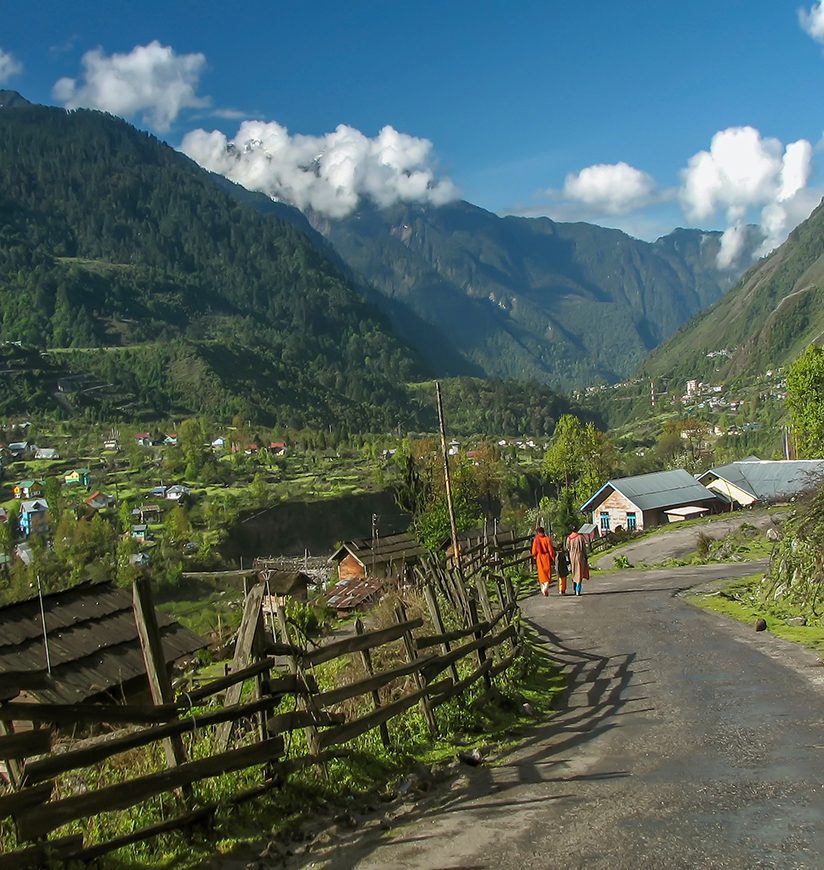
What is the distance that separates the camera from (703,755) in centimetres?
870

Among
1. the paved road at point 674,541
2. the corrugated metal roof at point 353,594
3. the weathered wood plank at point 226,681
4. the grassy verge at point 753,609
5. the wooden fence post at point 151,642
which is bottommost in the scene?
the paved road at point 674,541

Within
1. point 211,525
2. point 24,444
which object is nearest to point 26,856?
point 211,525

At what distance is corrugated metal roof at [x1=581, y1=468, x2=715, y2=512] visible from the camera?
7950 cm

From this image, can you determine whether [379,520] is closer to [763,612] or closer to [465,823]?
[763,612]

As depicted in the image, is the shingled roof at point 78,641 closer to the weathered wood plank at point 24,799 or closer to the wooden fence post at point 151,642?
the wooden fence post at point 151,642

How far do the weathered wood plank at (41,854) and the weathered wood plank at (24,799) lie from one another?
23 cm

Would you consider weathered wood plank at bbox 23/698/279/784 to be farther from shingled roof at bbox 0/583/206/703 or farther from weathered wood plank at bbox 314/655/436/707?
shingled roof at bbox 0/583/206/703

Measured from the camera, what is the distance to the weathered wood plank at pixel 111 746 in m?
5.89

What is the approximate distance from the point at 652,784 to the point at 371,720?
2634 millimetres

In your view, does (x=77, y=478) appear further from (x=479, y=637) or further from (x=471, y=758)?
(x=471, y=758)

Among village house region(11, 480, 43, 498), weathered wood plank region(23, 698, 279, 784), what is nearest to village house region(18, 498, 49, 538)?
village house region(11, 480, 43, 498)

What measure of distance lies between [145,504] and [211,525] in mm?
17309

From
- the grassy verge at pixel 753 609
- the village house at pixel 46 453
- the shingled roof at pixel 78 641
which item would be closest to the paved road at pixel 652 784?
the grassy verge at pixel 753 609

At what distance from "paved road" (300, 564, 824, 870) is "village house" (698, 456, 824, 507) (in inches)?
2602
